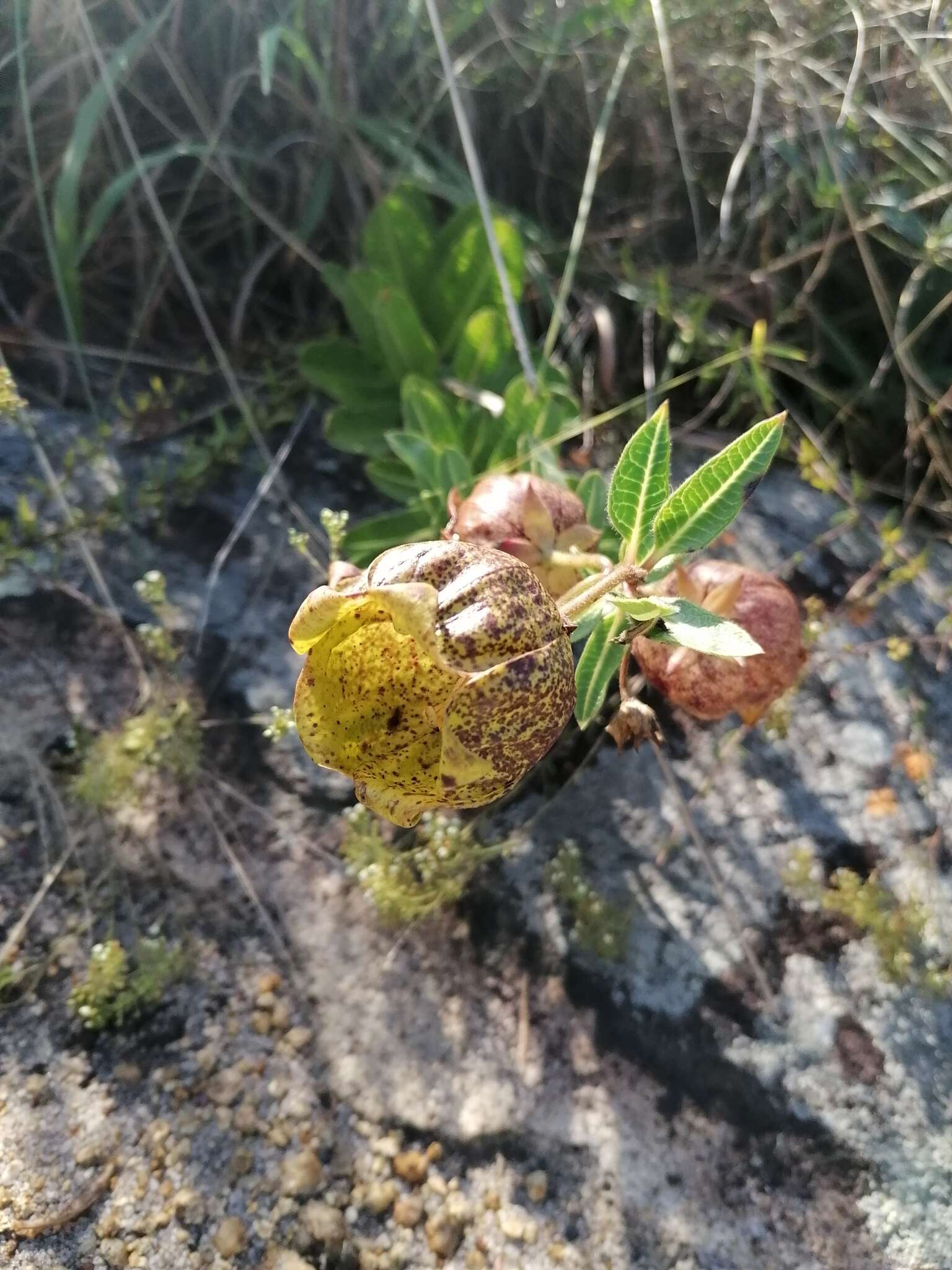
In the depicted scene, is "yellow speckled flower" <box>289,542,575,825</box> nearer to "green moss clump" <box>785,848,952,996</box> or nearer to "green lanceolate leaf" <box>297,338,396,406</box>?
"green moss clump" <box>785,848,952,996</box>

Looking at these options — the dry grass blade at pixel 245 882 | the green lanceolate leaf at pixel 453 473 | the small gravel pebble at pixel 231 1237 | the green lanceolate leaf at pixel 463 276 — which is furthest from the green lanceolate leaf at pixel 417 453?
the small gravel pebble at pixel 231 1237

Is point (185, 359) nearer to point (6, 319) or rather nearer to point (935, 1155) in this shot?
point (6, 319)

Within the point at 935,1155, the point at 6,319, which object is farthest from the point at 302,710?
the point at 6,319

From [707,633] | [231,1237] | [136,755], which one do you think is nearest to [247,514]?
[136,755]

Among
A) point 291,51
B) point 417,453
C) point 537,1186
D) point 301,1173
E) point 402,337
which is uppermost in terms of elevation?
point 291,51

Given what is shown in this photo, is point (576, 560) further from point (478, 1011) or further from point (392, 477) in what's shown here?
point (478, 1011)

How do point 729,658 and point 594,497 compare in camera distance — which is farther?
point 594,497
